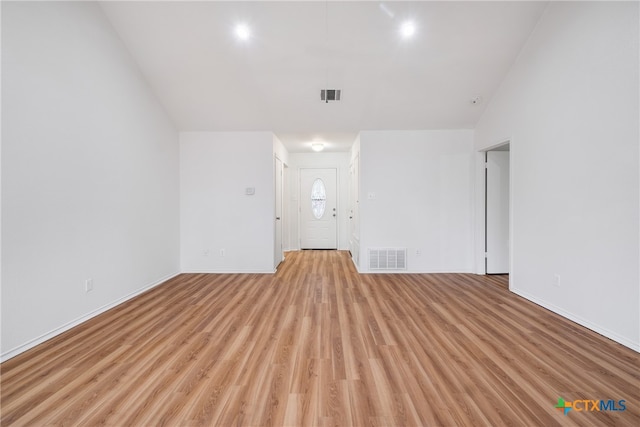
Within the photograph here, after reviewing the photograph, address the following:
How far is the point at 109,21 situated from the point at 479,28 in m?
4.18

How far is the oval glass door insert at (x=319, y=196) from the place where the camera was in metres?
6.96

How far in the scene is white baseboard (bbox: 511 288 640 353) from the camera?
2.12m

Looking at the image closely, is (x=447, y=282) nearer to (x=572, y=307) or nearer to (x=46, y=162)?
(x=572, y=307)

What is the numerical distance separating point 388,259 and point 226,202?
118 inches

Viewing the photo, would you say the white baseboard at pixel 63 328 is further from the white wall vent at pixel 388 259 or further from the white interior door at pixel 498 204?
the white interior door at pixel 498 204

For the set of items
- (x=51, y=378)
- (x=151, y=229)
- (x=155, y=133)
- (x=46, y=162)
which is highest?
(x=155, y=133)

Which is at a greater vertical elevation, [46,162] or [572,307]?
[46,162]

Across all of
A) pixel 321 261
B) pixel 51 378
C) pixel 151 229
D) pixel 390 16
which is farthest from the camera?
pixel 321 261

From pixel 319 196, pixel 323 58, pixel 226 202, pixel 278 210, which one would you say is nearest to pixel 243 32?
pixel 323 58

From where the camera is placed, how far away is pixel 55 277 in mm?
2359

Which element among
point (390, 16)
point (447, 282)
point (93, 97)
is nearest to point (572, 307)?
point (447, 282)

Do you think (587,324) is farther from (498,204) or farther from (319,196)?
(319,196)

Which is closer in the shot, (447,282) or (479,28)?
(479,28)

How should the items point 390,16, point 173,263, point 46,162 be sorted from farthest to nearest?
1. point 173,263
2. point 390,16
3. point 46,162
